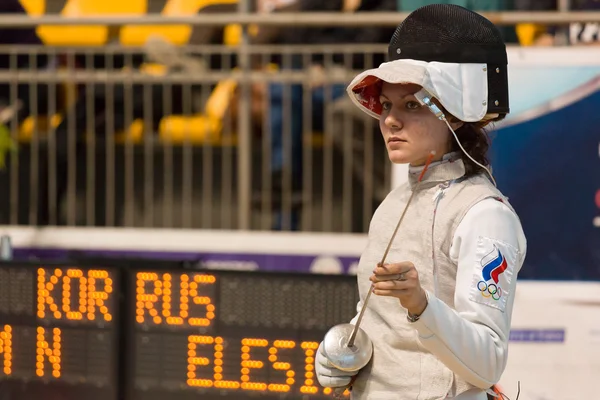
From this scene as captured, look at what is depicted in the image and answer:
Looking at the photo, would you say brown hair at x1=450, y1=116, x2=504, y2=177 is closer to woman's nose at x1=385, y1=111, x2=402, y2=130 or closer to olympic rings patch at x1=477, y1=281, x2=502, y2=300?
woman's nose at x1=385, y1=111, x2=402, y2=130

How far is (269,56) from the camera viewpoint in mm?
5961

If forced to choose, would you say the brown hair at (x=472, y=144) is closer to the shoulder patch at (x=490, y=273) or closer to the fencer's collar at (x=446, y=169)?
the fencer's collar at (x=446, y=169)

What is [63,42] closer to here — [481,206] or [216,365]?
[216,365]

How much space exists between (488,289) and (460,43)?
Result: 0.56m

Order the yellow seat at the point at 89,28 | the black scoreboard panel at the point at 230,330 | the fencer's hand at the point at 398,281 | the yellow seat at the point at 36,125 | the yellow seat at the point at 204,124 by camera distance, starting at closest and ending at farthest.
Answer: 1. the fencer's hand at the point at 398,281
2. the black scoreboard panel at the point at 230,330
3. the yellow seat at the point at 204,124
4. the yellow seat at the point at 36,125
5. the yellow seat at the point at 89,28

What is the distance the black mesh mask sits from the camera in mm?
2402

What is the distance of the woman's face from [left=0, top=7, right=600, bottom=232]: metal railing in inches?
128

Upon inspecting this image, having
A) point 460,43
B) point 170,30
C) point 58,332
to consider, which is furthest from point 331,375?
point 170,30

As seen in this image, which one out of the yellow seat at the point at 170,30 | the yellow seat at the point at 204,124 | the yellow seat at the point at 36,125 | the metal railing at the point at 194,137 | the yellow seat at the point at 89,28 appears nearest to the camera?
the metal railing at the point at 194,137

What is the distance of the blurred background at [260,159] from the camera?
199 inches

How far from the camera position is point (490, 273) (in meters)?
2.25

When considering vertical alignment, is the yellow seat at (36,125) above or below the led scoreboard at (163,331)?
above

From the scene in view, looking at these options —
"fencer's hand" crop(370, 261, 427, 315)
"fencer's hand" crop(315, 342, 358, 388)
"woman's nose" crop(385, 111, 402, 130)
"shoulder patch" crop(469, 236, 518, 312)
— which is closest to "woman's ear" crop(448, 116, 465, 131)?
"woman's nose" crop(385, 111, 402, 130)

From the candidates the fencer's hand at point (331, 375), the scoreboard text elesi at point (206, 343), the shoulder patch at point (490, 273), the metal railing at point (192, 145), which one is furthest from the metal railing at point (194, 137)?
the shoulder patch at point (490, 273)
